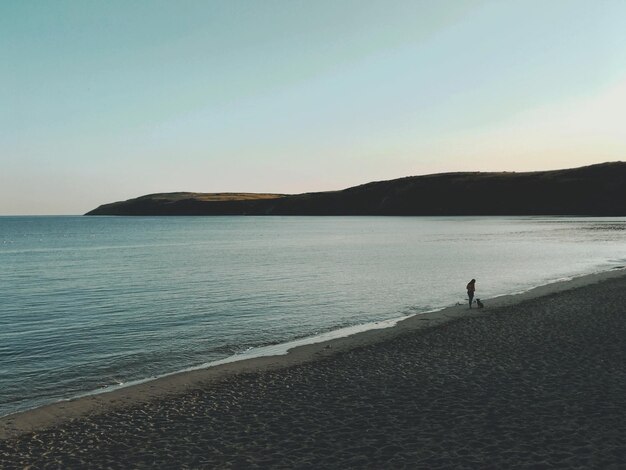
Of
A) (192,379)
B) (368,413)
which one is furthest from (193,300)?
(368,413)

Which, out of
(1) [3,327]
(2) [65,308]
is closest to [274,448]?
(1) [3,327]

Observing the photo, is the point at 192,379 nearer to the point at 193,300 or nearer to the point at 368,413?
the point at 368,413

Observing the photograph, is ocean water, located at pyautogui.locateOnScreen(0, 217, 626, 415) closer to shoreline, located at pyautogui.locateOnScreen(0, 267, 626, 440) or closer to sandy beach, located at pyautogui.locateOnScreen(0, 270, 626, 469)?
shoreline, located at pyautogui.locateOnScreen(0, 267, 626, 440)

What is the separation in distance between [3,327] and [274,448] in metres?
24.5

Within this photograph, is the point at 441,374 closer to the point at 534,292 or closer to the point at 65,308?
the point at 534,292

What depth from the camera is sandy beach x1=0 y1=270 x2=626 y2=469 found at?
11.9 metres

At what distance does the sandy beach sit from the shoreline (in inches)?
3.5

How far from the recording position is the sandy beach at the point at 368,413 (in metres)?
11.9

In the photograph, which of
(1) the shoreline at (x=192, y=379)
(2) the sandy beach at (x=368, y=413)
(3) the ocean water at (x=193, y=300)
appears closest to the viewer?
(2) the sandy beach at (x=368, y=413)

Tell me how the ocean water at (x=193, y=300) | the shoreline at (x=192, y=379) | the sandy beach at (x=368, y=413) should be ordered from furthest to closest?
the ocean water at (x=193, y=300) < the shoreline at (x=192, y=379) < the sandy beach at (x=368, y=413)

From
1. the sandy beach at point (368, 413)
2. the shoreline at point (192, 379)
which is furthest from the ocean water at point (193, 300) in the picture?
the sandy beach at point (368, 413)

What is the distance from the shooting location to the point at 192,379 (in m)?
19.1

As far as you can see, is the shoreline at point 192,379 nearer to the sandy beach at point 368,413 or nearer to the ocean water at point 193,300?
the sandy beach at point 368,413

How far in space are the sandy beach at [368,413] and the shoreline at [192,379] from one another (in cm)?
9
